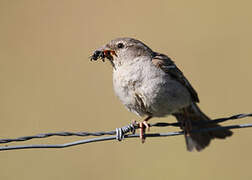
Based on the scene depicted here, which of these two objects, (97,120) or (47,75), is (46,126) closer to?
(97,120)

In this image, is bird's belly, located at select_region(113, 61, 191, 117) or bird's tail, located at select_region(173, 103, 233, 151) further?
bird's tail, located at select_region(173, 103, 233, 151)

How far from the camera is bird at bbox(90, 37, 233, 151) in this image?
5.35m

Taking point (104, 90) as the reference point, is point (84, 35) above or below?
above

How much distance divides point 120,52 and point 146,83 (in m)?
0.65

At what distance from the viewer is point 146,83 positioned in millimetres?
5316

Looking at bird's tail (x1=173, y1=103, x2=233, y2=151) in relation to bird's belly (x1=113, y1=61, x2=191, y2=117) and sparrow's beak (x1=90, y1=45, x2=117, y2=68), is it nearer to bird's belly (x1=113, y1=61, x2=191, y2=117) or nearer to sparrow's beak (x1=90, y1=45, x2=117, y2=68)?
bird's belly (x1=113, y1=61, x2=191, y2=117)

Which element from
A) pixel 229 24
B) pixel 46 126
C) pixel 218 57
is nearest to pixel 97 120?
pixel 46 126

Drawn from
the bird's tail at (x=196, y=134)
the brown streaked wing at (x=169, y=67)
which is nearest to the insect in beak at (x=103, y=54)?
the brown streaked wing at (x=169, y=67)

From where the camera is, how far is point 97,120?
28.5ft

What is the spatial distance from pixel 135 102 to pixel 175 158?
9.73 ft

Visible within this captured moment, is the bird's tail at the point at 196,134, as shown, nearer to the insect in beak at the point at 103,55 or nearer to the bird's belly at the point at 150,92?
the bird's belly at the point at 150,92

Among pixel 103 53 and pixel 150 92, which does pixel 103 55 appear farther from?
pixel 150 92

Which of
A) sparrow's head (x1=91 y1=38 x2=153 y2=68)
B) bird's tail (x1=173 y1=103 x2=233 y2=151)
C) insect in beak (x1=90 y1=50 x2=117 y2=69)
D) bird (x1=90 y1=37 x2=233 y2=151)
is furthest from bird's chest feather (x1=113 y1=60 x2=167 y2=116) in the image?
bird's tail (x1=173 y1=103 x2=233 y2=151)

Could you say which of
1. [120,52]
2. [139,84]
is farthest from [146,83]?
[120,52]
